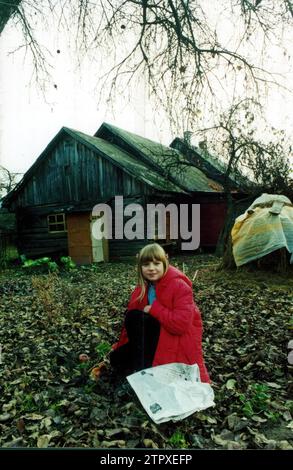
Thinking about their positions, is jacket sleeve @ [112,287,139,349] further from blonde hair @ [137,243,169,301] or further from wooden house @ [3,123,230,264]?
wooden house @ [3,123,230,264]

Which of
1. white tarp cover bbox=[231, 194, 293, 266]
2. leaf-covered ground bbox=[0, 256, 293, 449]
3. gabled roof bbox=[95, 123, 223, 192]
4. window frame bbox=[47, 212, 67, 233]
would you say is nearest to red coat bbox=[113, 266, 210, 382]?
leaf-covered ground bbox=[0, 256, 293, 449]

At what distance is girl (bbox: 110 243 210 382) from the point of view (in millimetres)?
2324

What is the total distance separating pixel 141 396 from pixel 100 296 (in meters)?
3.05

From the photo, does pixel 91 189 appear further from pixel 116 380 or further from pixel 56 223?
pixel 116 380

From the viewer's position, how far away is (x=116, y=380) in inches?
106

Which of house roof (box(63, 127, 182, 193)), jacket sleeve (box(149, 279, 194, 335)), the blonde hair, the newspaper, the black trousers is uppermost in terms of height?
house roof (box(63, 127, 182, 193))

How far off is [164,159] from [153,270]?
9718mm

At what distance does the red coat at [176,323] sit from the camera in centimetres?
230

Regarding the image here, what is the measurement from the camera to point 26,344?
356 cm

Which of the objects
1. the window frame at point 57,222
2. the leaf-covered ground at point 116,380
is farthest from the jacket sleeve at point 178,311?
the window frame at point 57,222

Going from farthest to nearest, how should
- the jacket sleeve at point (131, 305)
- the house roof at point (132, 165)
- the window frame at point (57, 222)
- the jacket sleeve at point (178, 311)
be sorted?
1. the window frame at point (57, 222)
2. the house roof at point (132, 165)
3. the jacket sleeve at point (131, 305)
4. the jacket sleeve at point (178, 311)

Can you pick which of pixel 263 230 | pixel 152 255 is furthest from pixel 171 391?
pixel 263 230

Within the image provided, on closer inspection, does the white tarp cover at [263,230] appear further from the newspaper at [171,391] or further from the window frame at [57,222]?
the window frame at [57,222]

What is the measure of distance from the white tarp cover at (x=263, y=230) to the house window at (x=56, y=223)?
9.13 m
